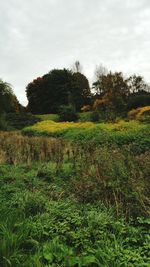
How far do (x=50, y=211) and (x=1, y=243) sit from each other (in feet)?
4.28

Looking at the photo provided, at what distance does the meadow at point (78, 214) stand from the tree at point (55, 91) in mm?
31620

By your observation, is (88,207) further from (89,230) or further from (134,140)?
(134,140)

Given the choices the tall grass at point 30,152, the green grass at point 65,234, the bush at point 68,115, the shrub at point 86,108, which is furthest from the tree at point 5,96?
the green grass at point 65,234

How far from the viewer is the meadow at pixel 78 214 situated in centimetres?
395

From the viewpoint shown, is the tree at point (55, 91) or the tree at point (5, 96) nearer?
Answer: the tree at point (5, 96)

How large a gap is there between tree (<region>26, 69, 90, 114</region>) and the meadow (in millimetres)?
31620

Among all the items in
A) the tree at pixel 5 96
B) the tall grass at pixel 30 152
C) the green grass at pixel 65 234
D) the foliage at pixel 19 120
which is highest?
the tree at pixel 5 96

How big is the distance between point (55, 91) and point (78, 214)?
36.4m

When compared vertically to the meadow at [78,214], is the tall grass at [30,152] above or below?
above

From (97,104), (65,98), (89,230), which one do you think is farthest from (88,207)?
(65,98)

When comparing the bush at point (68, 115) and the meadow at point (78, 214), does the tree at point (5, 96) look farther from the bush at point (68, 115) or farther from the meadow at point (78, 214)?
the meadow at point (78, 214)

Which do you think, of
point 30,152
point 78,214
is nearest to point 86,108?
point 30,152

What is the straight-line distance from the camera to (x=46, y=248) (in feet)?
13.5

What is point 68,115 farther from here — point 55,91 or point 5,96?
point 55,91
